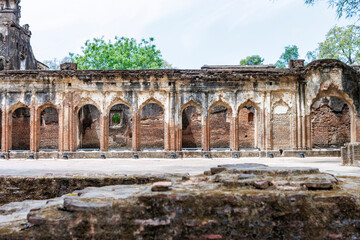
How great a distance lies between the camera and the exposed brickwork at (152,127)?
19.4m

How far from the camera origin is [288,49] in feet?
142

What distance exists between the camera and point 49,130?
19.4 meters

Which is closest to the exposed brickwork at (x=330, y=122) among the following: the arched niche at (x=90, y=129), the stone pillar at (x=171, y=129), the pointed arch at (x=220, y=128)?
the pointed arch at (x=220, y=128)

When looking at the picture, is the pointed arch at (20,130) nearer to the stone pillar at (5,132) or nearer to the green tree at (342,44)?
the stone pillar at (5,132)

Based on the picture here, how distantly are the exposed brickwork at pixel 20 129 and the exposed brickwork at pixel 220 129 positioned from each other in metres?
11.8

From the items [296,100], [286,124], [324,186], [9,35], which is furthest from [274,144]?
[9,35]

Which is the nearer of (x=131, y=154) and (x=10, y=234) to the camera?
(x=10, y=234)

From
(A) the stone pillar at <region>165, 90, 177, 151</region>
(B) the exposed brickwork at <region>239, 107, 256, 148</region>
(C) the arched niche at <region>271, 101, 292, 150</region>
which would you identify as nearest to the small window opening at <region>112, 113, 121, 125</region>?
(A) the stone pillar at <region>165, 90, 177, 151</region>

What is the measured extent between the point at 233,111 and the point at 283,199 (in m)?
11.9

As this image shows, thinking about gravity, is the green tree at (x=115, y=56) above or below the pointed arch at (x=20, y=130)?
above

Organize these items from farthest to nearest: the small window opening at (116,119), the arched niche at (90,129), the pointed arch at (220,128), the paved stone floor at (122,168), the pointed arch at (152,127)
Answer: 1. the small window opening at (116,119)
2. the arched niche at (90,129)
3. the pointed arch at (152,127)
4. the pointed arch at (220,128)
5. the paved stone floor at (122,168)

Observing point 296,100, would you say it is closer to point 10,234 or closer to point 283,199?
point 283,199

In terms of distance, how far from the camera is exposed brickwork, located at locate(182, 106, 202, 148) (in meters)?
19.3

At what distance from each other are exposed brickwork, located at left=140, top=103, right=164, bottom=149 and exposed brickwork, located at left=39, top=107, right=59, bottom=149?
18.2ft
